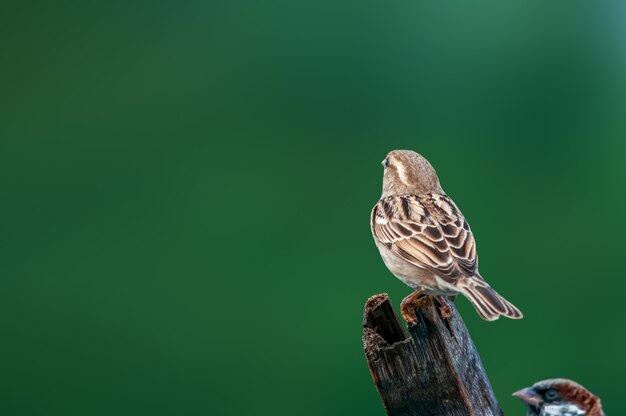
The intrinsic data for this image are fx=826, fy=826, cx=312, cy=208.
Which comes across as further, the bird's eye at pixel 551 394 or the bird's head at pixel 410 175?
the bird's head at pixel 410 175

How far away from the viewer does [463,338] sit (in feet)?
11.9

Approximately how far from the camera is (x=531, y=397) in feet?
11.5

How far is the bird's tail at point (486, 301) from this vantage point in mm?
4061

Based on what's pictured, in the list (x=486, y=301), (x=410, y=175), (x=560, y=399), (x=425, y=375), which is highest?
(x=410, y=175)

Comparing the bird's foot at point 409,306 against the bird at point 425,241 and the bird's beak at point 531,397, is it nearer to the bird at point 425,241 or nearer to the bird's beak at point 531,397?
the bird at point 425,241

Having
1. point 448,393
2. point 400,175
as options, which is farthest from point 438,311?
point 400,175

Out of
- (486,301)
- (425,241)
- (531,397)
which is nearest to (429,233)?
(425,241)

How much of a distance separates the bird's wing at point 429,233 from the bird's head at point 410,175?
0.41ft

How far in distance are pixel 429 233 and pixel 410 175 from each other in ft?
2.59

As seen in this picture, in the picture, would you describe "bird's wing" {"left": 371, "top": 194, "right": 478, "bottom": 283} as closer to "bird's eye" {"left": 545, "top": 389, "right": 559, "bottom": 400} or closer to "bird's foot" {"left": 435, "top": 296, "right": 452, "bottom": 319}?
"bird's foot" {"left": 435, "top": 296, "right": 452, "bottom": 319}

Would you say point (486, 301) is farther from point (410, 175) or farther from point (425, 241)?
point (410, 175)

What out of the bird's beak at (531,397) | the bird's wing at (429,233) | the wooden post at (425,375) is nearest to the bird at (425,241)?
the bird's wing at (429,233)

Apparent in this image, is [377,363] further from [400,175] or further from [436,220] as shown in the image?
[400,175]

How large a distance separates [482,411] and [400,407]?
34 cm
